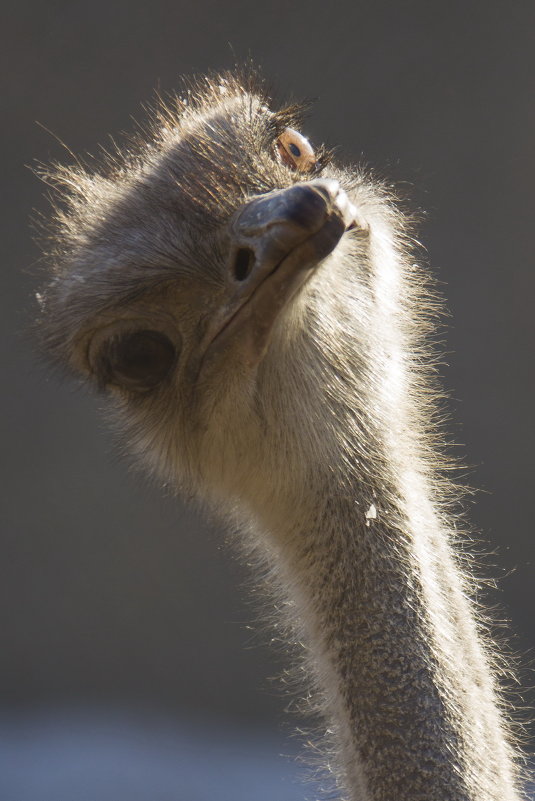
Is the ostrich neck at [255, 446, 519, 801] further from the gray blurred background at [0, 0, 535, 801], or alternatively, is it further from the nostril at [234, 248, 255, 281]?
the gray blurred background at [0, 0, 535, 801]

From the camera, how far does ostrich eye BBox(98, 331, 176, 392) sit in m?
1.19

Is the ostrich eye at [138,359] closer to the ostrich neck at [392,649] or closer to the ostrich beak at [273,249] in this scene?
the ostrich beak at [273,249]

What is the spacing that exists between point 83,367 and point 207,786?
7.41 ft

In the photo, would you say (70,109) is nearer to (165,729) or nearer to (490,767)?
(165,729)

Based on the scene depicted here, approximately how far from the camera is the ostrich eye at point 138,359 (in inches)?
46.9

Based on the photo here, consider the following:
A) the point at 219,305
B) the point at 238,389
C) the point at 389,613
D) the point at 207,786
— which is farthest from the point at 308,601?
the point at 207,786

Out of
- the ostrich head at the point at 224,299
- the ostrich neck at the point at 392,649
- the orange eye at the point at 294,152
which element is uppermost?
the orange eye at the point at 294,152

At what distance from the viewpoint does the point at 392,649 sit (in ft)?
3.81

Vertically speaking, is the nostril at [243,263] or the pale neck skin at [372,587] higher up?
the nostril at [243,263]

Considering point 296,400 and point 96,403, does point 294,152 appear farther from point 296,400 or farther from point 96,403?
point 96,403

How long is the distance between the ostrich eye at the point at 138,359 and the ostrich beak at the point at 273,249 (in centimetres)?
8

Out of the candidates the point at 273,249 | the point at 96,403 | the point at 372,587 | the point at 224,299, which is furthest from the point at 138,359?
the point at 96,403

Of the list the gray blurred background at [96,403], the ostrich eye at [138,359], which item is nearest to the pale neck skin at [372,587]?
the ostrich eye at [138,359]

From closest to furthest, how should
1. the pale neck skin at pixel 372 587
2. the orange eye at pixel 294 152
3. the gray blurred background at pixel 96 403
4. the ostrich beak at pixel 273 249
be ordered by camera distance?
the ostrich beak at pixel 273 249
the pale neck skin at pixel 372 587
the orange eye at pixel 294 152
the gray blurred background at pixel 96 403
